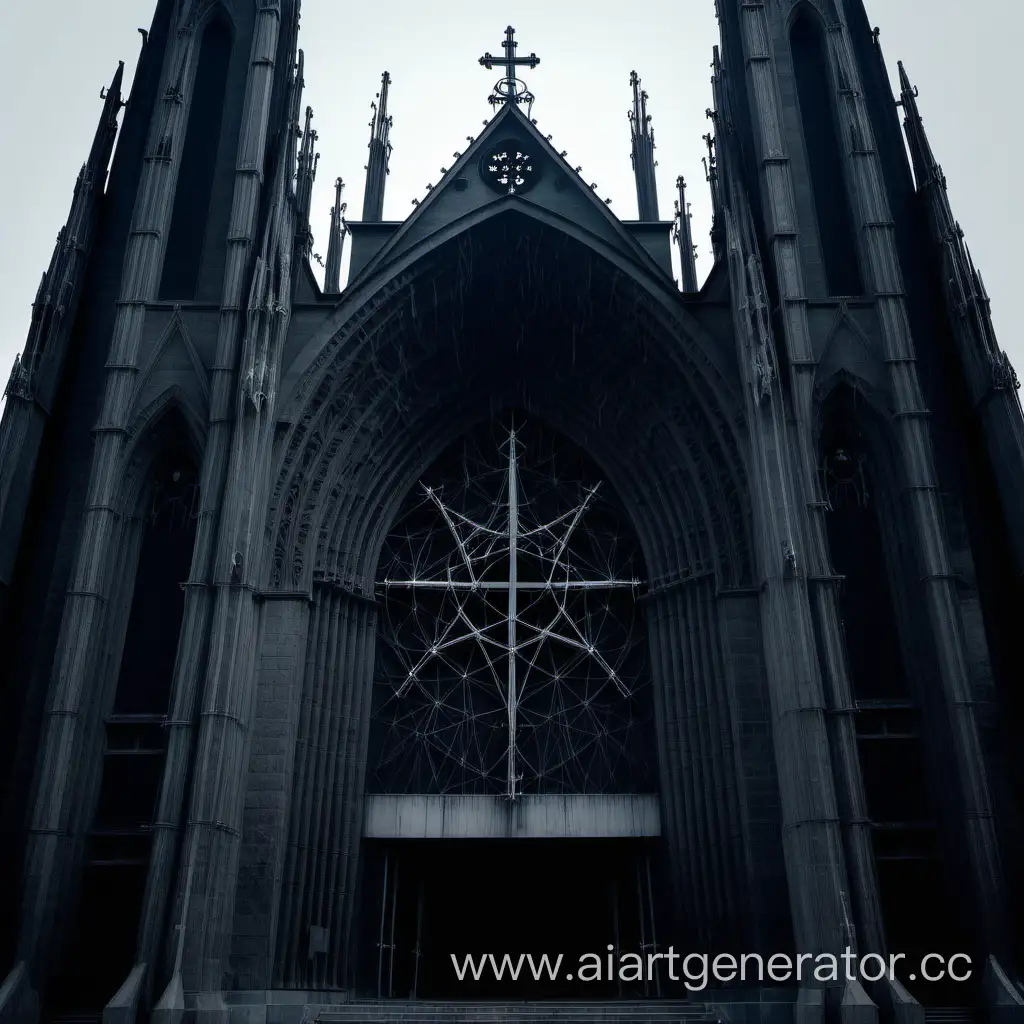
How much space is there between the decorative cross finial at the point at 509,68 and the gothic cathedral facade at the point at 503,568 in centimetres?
Result: 20

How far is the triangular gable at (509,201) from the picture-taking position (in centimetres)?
1830

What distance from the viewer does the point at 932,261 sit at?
58.9ft

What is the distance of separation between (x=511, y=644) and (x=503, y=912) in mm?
4565

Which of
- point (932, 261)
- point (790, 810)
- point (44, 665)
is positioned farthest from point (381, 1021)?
point (932, 261)

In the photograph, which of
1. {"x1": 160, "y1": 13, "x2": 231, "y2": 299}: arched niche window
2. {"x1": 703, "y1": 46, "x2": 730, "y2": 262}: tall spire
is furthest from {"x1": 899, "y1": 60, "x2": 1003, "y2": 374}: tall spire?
{"x1": 160, "y1": 13, "x2": 231, "y2": 299}: arched niche window

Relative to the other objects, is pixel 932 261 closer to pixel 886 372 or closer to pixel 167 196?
pixel 886 372

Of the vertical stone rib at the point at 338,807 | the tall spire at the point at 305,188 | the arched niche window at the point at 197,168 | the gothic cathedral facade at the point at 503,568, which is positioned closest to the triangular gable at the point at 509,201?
the gothic cathedral facade at the point at 503,568

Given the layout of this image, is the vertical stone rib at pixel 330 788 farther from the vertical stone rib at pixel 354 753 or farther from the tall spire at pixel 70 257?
the tall spire at pixel 70 257

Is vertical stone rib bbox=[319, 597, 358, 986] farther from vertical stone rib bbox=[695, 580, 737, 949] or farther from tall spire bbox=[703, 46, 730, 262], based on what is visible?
tall spire bbox=[703, 46, 730, 262]

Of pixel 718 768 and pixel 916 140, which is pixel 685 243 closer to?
pixel 916 140

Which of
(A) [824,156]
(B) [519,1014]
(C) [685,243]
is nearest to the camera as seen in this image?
(B) [519,1014]

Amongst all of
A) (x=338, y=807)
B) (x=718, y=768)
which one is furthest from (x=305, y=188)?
(x=718, y=768)

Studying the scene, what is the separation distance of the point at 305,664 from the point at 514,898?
5.60 m

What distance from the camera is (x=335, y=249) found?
78.0 feet
